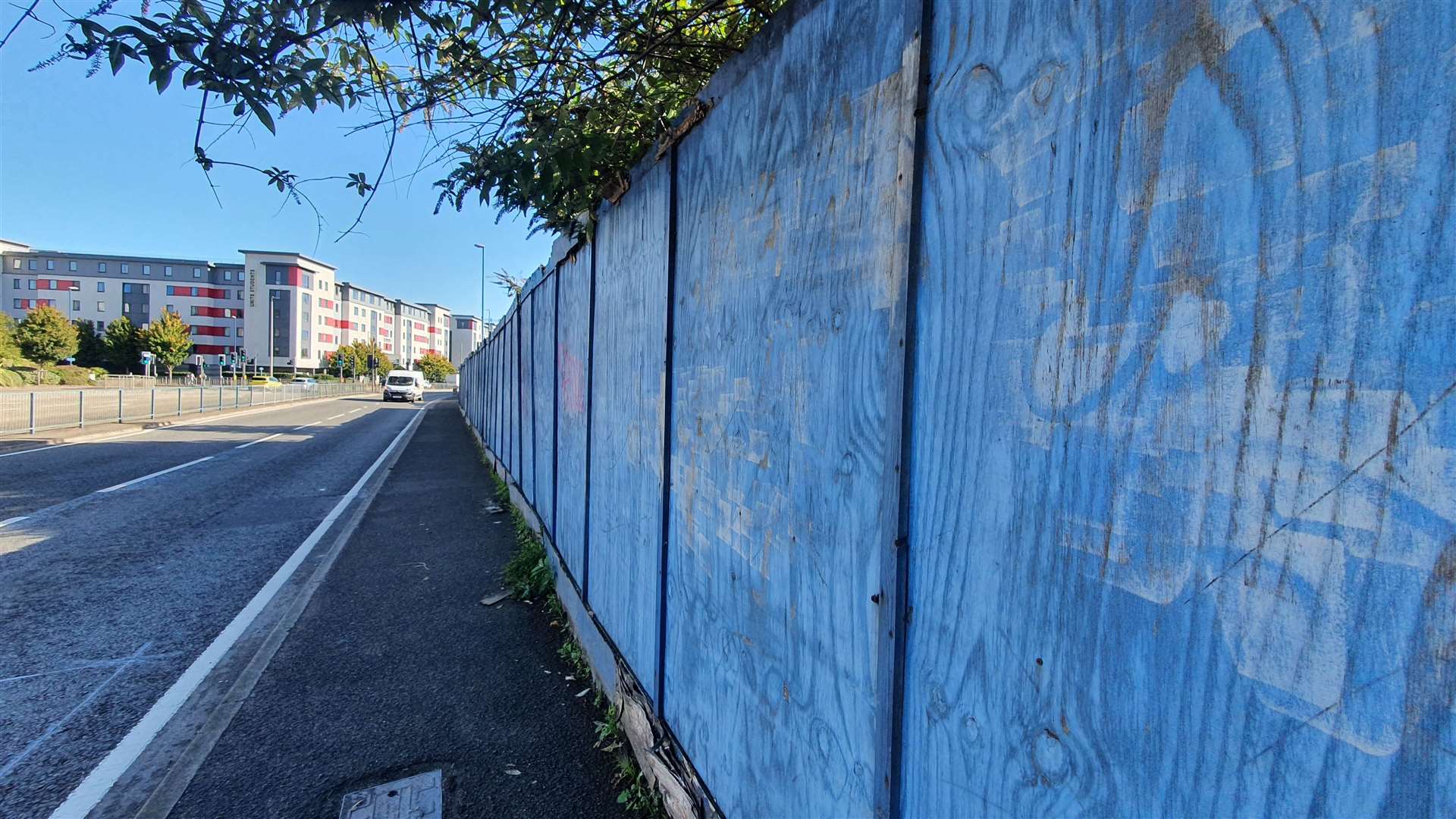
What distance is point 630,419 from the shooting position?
3.17 meters

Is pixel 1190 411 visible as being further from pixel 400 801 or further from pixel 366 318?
pixel 366 318

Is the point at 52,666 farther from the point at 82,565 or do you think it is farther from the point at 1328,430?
the point at 1328,430

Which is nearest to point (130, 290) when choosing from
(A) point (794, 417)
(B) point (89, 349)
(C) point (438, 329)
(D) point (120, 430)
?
(B) point (89, 349)

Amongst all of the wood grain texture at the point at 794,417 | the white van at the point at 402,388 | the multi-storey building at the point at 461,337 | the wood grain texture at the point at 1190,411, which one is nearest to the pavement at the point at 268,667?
the wood grain texture at the point at 794,417

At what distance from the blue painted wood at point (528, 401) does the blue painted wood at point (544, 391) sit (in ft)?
0.25

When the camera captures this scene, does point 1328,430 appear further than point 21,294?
No

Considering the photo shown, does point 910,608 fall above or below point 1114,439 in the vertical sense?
below

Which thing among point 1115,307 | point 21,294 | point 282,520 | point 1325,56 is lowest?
point 282,520

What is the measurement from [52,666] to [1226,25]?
597 cm

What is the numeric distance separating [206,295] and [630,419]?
Answer: 108910mm

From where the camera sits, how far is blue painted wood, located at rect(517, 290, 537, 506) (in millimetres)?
6676

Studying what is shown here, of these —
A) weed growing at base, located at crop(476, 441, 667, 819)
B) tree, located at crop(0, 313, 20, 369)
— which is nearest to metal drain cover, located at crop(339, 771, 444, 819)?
weed growing at base, located at crop(476, 441, 667, 819)

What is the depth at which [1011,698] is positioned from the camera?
1123mm

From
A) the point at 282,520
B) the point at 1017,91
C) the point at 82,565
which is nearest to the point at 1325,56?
the point at 1017,91
